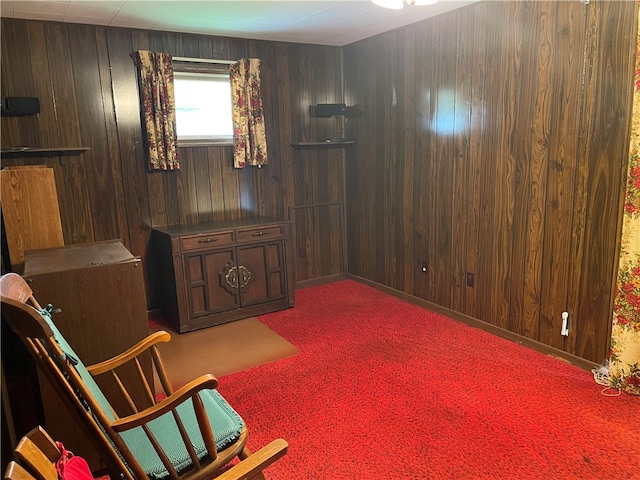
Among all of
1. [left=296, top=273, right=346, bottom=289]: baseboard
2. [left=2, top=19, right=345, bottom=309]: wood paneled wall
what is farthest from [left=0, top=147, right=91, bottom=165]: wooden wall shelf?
[left=296, top=273, right=346, bottom=289]: baseboard

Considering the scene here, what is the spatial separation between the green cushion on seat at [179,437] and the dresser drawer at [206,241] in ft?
6.45

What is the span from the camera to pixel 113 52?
3693 mm

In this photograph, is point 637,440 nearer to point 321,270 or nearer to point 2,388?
point 2,388

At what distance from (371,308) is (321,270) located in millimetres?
981

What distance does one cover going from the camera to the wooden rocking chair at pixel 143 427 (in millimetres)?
1325

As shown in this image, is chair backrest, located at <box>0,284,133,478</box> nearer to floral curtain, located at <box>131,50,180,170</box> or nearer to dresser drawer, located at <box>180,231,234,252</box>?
dresser drawer, located at <box>180,231,234,252</box>

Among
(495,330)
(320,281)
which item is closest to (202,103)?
(320,281)

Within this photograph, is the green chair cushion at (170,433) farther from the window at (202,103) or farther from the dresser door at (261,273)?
the window at (202,103)

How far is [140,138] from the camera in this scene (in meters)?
3.89

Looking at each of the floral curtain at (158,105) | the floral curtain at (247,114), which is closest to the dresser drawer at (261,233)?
the floral curtain at (247,114)

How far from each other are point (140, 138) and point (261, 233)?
128 centimetres

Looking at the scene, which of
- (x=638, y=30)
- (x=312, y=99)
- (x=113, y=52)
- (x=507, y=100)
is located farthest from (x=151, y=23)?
(x=638, y=30)

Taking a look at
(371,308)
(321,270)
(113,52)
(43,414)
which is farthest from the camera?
(321,270)

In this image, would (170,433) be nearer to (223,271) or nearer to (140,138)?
(223,271)
